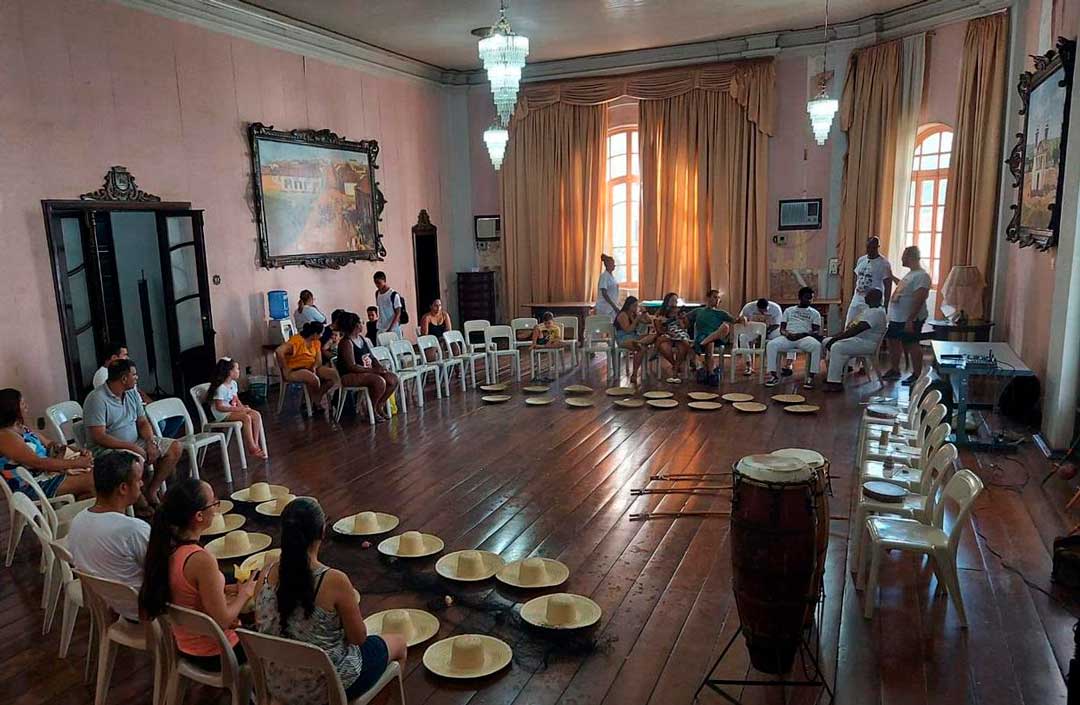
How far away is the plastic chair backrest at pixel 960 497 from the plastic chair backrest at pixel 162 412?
4.82 metres

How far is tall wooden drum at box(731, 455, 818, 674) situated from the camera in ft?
Result: 8.70

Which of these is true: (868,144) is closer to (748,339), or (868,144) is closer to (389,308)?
(748,339)

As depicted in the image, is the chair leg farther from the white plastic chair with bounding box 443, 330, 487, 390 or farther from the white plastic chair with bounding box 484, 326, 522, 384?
the white plastic chair with bounding box 484, 326, 522, 384

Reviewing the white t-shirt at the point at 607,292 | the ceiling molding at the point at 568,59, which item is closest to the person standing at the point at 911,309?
the ceiling molding at the point at 568,59

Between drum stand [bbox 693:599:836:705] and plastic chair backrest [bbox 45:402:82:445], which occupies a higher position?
plastic chair backrest [bbox 45:402:82:445]

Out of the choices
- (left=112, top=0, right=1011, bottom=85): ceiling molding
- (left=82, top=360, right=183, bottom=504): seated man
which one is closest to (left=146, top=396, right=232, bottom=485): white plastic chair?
(left=82, top=360, right=183, bottom=504): seated man

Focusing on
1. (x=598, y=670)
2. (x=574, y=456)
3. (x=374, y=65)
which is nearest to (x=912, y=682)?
(x=598, y=670)

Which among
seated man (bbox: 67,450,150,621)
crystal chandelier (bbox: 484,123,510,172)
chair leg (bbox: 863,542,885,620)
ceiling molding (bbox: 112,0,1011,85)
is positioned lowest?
chair leg (bbox: 863,542,885,620)

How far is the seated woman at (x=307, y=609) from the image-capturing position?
2.25m

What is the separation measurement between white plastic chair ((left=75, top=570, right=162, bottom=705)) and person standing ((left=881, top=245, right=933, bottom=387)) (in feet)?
24.7

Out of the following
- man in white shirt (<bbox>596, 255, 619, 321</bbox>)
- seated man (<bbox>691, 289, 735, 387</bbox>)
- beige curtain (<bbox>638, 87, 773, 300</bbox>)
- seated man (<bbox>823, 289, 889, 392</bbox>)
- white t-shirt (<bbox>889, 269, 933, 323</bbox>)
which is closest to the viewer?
seated man (<bbox>823, 289, 889, 392</bbox>)

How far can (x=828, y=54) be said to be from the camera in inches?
386

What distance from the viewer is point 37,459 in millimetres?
4129

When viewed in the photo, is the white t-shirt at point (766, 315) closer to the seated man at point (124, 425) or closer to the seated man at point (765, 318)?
the seated man at point (765, 318)
